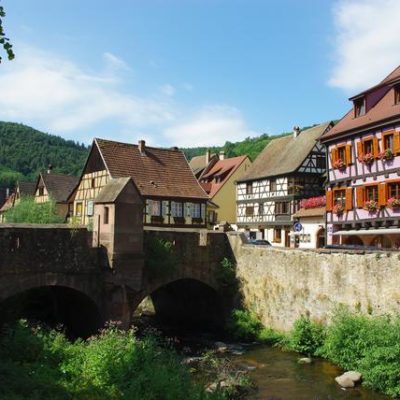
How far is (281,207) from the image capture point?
136 ft

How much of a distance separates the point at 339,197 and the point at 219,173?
23991 millimetres

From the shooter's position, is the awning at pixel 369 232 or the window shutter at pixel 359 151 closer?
the awning at pixel 369 232

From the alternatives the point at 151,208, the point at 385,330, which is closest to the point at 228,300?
the point at 385,330

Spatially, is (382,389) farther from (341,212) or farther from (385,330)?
(341,212)

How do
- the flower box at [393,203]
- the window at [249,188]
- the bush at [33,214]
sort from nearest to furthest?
the flower box at [393,203]
the bush at [33,214]
the window at [249,188]

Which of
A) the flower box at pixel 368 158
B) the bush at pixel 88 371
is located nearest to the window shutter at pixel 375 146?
the flower box at pixel 368 158

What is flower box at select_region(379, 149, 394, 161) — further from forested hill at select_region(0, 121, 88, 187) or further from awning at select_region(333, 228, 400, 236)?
forested hill at select_region(0, 121, 88, 187)

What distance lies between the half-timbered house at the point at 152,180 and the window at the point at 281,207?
658 centimetres

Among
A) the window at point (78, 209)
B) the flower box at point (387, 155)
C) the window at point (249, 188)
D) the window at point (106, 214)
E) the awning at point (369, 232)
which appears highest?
the window at point (249, 188)

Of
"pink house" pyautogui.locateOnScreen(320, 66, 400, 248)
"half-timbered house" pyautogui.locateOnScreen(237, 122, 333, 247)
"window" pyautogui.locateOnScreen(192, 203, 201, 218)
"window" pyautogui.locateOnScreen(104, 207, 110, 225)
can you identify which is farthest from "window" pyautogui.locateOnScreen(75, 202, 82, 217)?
"window" pyautogui.locateOnScreen(104, 207, 110, 225)

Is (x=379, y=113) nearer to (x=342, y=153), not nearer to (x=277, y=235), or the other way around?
(x=342, y=153)

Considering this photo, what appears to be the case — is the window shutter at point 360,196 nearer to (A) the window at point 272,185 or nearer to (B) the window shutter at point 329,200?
(B) the window shutter at point 329,200

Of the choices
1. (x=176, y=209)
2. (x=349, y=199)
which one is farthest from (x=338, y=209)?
(x=176, y=209)

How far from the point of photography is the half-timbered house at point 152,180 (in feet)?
118
